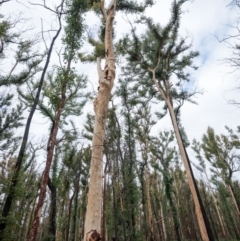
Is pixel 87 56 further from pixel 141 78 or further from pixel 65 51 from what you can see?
pixel 141 78

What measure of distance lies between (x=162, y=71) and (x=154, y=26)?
2.70m

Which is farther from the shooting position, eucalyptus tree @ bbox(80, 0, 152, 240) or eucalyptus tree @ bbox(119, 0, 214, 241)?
eucalyptus tree @ bbox(119, 0, 214, 241)

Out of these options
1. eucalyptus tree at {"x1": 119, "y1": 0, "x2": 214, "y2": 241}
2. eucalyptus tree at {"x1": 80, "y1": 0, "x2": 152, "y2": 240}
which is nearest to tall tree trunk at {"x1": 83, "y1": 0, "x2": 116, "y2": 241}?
eucalyptus tree at {"x1": 80, "y1": 0, "x2": 152, "y2": 240}

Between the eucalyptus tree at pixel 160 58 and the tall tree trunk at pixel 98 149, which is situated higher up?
the eucalyptus tree at pixel 160 58

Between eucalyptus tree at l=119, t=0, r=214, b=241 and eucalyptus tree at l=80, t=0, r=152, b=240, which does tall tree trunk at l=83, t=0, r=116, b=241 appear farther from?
eucalyptus tree at l=119, t=0, r=214, b=241

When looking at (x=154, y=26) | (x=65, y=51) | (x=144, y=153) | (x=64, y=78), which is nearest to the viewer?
(x=64, y=78)

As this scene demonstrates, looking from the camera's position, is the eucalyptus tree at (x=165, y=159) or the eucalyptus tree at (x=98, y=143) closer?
the eucalyptus tree at (x=98, y=143)

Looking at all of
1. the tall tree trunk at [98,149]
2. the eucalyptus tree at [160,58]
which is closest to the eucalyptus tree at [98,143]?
the tall tree trunk at [98,149]

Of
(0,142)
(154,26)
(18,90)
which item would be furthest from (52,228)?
(154,26)

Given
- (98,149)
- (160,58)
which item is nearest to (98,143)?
(98,149)

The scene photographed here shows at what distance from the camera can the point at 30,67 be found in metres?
13.0

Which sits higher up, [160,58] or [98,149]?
[160,58]

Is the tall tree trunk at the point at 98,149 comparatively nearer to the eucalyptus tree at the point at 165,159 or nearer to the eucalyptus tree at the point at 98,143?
the eucalyptus tree at the point at 98,143

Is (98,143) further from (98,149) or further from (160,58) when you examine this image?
(160,58)
